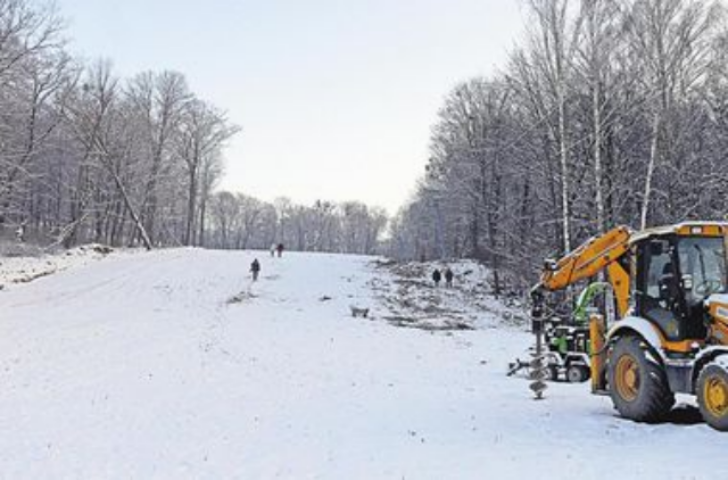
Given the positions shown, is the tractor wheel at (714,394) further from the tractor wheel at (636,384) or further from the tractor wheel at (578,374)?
the tractor wheel at (578,374)

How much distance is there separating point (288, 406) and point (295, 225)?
126m

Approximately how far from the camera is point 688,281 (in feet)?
34.3

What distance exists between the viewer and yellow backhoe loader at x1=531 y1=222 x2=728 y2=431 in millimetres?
9664

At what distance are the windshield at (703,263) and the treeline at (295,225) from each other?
375ft

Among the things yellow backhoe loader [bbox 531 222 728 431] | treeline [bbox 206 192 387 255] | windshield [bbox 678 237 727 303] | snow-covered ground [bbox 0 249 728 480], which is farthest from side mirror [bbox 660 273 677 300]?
treeline [bbox 206 192 387 255]

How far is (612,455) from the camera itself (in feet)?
27.8

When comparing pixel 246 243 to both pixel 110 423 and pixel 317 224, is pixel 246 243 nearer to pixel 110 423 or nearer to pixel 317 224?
pixel 317 224

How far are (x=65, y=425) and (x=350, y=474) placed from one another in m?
5.32

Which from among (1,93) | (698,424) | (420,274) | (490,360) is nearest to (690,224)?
(698,424)

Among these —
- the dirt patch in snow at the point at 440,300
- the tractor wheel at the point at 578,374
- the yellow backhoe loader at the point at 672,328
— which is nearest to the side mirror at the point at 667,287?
the yellow backhoe loader at the point at 672,328

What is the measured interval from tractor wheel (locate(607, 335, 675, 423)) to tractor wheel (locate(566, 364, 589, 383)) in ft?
16.6

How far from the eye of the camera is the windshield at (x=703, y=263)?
10414 millimetres

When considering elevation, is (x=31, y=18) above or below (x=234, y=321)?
above

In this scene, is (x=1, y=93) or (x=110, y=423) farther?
(x=1, y=93)
